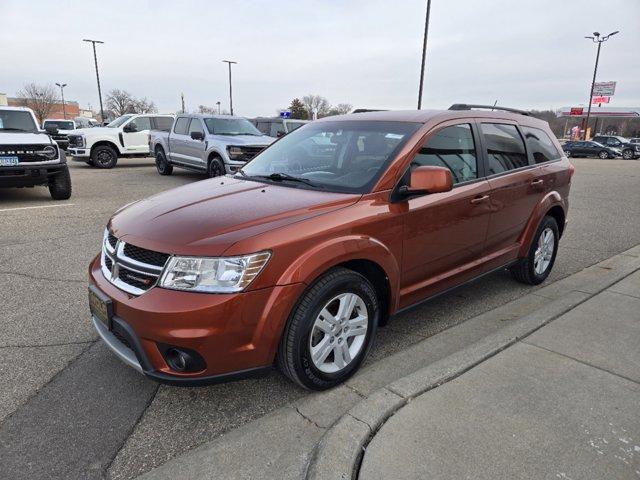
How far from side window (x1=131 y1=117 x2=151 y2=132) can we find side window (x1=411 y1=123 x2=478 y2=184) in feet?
49.0

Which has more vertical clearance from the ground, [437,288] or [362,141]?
[362,141]

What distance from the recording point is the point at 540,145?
182 inches

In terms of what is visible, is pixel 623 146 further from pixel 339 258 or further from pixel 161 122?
pixel 339 258

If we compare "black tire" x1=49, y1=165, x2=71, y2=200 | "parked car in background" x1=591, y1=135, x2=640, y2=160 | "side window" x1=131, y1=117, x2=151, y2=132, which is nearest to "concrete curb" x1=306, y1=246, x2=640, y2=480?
"black tire" x1=49, y1=165, x2=71, y2=200

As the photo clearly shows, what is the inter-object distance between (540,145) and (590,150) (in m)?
32.7

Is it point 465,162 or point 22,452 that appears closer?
point 22,452

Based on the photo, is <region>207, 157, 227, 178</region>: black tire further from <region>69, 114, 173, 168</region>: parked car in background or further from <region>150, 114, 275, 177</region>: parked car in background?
<region>69, 114, 173, 168</region>: parked car in background

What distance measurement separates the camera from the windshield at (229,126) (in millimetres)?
12188

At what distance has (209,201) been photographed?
2.97m

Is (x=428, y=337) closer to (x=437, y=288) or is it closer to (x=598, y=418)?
(x=437, y=288)

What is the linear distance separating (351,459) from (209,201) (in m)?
1.72

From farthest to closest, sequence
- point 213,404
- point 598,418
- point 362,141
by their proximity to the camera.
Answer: point 362,141 < point 213,404 < point 598,418

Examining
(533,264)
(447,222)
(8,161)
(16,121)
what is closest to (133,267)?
(447,222)

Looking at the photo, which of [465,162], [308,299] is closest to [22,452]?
[308,299]
